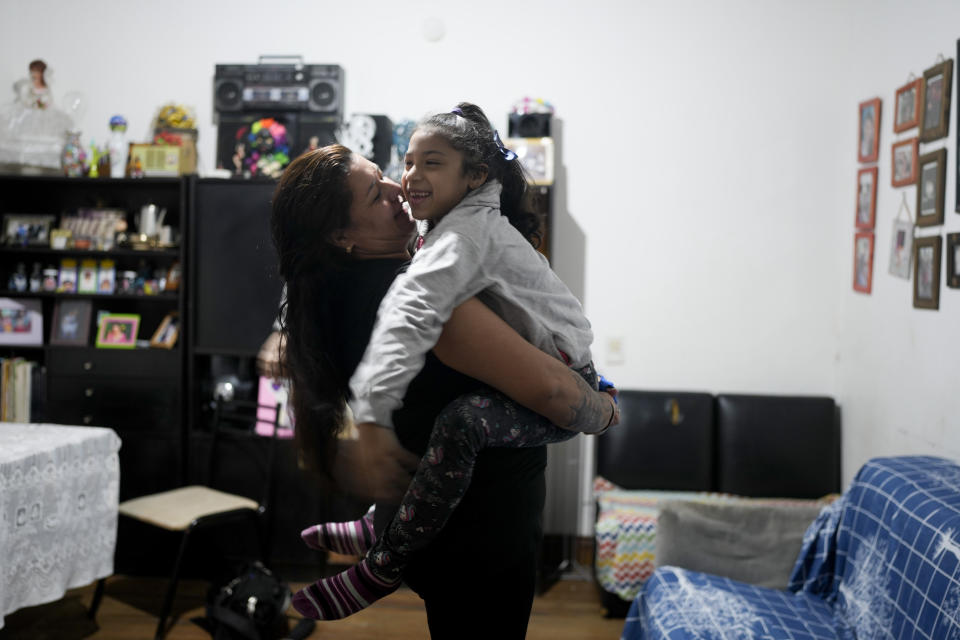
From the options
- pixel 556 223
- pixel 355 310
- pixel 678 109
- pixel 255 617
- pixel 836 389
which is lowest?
pixel 255 617

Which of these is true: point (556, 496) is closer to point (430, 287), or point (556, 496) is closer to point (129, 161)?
point (129, 161)

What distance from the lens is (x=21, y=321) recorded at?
3934 millimetres

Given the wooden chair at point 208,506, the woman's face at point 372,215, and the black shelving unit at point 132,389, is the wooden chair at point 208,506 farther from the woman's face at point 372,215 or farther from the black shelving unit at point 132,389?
the woman's face at point 372,215

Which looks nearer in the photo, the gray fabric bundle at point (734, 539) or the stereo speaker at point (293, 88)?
the gray fabric bundle at point (734, 539)

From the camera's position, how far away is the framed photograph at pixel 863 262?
11.5 feet

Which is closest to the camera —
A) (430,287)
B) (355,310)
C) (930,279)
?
(430,287)

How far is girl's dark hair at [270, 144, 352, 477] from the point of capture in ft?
4.01

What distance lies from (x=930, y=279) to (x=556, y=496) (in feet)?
6.40

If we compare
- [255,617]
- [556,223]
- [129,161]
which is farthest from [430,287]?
[129,161]

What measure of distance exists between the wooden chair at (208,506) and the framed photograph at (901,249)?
258cm

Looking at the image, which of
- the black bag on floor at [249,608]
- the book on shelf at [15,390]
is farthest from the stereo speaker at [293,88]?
→ the black bag on floor at [249,608]

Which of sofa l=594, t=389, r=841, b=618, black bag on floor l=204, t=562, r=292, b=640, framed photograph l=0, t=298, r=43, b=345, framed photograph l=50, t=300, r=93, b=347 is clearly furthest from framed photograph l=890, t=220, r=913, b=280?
framed photograph l=0, t=298, r=43, b=345

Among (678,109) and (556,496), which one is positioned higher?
(678,109)

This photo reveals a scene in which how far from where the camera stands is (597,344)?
4.01 m
